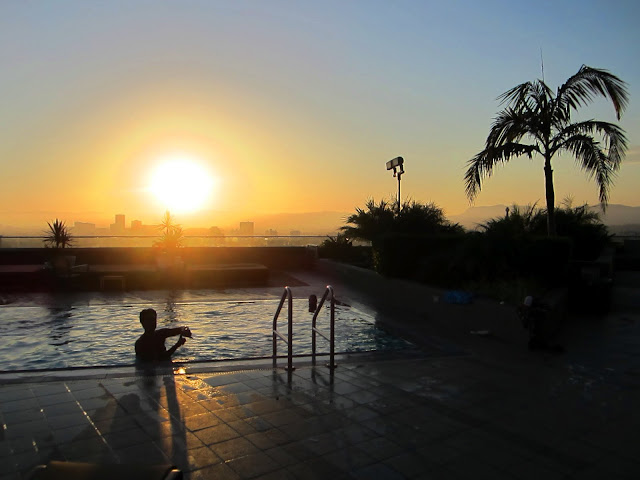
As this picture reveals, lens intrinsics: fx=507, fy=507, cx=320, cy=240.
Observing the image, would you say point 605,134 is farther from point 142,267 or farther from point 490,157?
point 142,267

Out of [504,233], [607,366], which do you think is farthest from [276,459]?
[504,233]

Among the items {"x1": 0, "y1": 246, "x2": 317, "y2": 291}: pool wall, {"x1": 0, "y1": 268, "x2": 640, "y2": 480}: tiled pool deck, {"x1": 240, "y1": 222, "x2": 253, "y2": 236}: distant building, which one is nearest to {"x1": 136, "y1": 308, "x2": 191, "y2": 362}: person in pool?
{"x1": 0, "y1": 268, "x2": 640, "y2": 480}: tiled pool deck

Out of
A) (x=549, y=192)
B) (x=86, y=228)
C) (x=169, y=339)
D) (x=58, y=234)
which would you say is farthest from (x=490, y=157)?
(x=86, y=228)

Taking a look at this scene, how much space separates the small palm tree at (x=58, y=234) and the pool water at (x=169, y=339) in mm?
6843

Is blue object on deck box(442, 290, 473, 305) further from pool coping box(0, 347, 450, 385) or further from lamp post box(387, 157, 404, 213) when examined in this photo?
lamp post box(387, 157, 404, 213)

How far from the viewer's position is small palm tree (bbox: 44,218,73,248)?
16597 millimetres

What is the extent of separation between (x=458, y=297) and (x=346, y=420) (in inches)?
203

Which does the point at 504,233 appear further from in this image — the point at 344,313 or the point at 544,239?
Answer: the point at 344,313

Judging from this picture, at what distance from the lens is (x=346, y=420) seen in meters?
4.35

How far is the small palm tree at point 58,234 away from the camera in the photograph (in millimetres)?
16597

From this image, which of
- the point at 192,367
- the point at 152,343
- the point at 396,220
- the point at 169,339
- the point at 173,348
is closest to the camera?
the point at 192,367

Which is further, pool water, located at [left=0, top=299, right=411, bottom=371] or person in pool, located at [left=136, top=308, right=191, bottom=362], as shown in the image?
pool water, located at [left=0, top=299, right=411, bottom=371]

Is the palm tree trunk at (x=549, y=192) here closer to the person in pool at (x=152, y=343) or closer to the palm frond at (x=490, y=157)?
the palm frond at (x=490, y=157)

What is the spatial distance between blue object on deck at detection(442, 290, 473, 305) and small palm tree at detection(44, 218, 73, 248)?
13178mm
